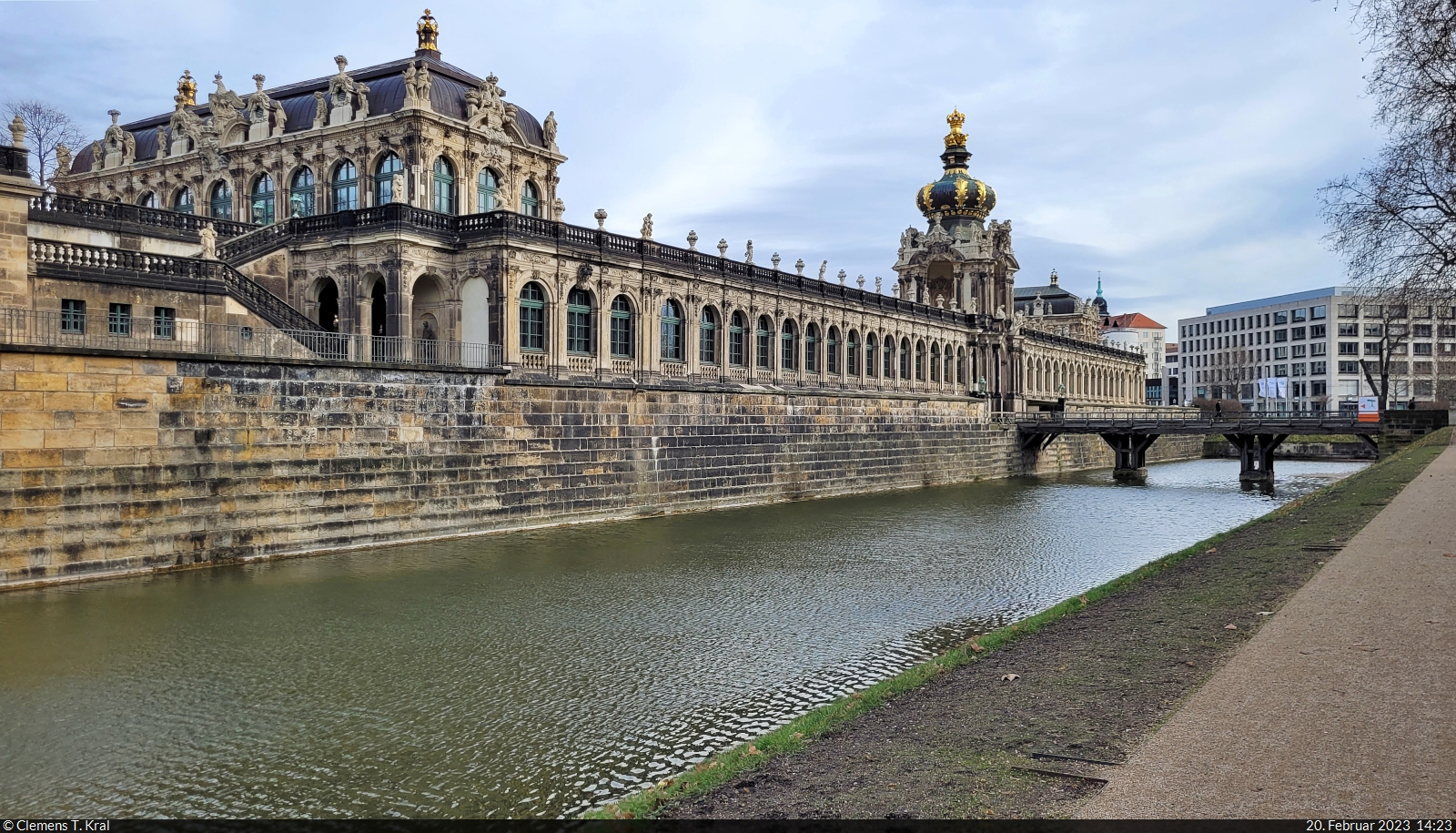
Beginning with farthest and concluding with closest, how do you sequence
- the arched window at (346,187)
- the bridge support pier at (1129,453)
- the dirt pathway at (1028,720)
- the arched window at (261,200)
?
the bridge support pier at (1129,453)
the arched window at (261,200)
the arched window at (346,187)
the dirt pathway at (1028,720)

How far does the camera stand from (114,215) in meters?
32.9

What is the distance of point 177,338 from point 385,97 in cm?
→ 2029

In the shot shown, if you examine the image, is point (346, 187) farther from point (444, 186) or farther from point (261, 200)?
point (261, 200)

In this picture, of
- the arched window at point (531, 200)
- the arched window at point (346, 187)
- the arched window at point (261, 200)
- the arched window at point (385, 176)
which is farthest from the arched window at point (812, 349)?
the arched window at point (261, 200)

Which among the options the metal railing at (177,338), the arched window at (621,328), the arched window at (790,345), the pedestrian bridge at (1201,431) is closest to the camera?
the metal railing at (177,338)

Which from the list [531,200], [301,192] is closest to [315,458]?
[301,192]

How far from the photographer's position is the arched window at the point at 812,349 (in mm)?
54625

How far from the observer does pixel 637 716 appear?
13.3m

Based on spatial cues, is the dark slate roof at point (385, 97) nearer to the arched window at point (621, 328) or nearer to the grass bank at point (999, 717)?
the arched window at point (621, 328)

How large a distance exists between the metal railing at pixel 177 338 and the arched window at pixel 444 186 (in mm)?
11629

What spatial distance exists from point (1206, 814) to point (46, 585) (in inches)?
876

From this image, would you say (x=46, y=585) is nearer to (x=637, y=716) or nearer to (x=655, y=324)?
(x=637, y=716)

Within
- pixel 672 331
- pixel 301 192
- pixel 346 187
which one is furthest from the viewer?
pixel 301 192

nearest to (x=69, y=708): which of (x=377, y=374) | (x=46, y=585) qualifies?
(x=46, y=585)
